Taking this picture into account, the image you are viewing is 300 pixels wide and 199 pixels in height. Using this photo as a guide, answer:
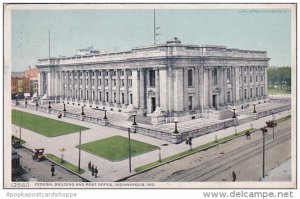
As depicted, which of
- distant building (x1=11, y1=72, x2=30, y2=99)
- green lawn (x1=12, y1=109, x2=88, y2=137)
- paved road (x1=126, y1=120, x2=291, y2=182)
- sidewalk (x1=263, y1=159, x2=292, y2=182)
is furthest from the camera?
green lawn (x1=12, y1=109, x2=88, y2=137)

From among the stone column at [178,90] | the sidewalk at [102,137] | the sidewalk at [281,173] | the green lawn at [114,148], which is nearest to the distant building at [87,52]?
the sidewalk at [102,137]

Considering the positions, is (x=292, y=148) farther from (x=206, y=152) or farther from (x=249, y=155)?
(x=206, y=152)

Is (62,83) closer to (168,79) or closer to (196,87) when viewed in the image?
(168,79)

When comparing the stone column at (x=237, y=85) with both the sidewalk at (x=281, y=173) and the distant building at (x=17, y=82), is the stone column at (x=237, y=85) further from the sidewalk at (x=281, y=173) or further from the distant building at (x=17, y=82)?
the distant building at (x=17, y=82)

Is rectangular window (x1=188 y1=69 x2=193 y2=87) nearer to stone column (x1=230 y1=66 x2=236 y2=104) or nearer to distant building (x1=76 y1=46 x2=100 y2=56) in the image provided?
stone column (x1=230 y1=66 x2=236 y2=104)

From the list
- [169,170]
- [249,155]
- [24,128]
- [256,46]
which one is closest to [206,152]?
[249,155]

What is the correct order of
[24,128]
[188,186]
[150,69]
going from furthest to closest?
[150,69], [24,128], [188,186]

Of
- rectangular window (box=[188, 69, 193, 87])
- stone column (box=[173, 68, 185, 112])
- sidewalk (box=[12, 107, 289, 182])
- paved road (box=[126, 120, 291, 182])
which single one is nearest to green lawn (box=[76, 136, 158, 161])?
sidewalk (box=[12, 107, 289, 182])
